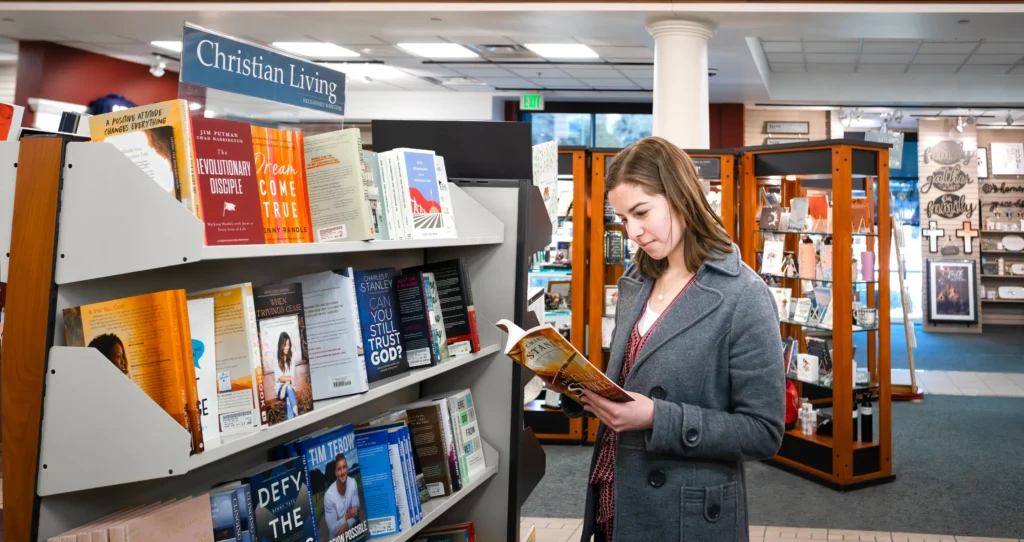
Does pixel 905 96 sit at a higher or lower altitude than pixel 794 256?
higher

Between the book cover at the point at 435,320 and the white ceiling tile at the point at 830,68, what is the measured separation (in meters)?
9.74

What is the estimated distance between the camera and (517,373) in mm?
2885

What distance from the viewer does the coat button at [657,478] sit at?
1966mm

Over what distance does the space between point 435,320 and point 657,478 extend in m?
0.94

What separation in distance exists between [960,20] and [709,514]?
6.95 m

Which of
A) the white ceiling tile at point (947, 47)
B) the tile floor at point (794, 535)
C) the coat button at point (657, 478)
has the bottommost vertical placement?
the tile floor at point (794, 535)

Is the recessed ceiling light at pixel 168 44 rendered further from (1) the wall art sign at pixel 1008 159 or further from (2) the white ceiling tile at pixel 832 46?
(1) the wall art sign at pixel 1008 159

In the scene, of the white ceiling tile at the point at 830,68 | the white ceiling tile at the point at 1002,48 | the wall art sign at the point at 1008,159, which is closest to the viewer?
the white ceiling tile at the point at 1002,48

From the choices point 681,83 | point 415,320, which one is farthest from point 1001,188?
point 415,320

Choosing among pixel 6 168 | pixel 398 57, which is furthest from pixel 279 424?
pixel 398 57

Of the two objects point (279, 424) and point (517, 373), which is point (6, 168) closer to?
point (279, 424)

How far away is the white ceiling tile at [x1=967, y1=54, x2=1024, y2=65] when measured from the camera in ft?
32.9

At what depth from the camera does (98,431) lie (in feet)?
4.92

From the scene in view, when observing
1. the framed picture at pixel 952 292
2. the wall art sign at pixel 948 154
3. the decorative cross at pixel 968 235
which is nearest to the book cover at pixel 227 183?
the framed picture at pixel 952 292
